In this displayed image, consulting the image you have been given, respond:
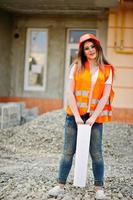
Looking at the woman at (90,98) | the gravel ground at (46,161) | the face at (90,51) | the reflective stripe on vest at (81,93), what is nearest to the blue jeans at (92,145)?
the woman at (90,98)

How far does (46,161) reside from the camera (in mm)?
8164

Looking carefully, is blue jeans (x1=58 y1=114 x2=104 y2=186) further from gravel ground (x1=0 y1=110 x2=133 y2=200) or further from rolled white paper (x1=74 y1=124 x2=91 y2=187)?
gravel ground (x1=0 y1=110 x2=133 y2=200)

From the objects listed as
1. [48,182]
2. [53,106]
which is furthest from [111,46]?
[48,182]

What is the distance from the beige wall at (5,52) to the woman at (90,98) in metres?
10.4

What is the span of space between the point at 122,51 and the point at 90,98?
8.12 m

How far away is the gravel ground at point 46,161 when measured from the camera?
18.0ft

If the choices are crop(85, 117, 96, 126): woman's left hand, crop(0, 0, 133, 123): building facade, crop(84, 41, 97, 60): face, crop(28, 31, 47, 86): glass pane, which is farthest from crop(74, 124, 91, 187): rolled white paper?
crop(28, 31, 47, 86): glass pane

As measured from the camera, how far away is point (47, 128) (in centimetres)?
1069

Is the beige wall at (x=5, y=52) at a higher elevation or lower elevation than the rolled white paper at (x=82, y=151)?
higher

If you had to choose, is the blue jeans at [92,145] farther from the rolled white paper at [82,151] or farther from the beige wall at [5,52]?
the beige wall at [5,52]

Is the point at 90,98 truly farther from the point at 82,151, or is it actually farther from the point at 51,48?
the point at 51,48

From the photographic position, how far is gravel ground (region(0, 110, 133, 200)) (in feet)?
18.0

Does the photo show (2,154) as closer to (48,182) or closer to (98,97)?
(48,182)

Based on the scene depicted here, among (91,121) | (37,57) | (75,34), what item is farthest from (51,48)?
(91,121)
